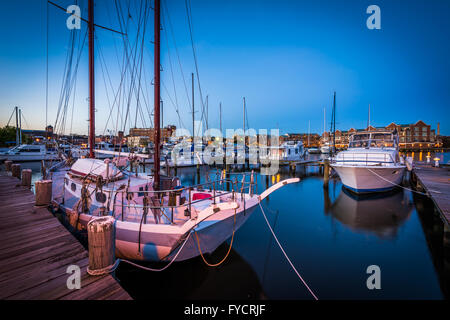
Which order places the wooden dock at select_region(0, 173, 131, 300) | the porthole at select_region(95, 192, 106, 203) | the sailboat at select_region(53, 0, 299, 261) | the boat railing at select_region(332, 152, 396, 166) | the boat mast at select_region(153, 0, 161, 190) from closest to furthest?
the wooden dock at select_region(0, 173, 131, 300) → the sailboat at select_region(53, 0, 299, 261) → the porthole at select_region(95, 192, 106, 203) → the boat mast at select_region(153, 0, 161, 190) → the boat railing at select_region(332, 152, 396, 166)

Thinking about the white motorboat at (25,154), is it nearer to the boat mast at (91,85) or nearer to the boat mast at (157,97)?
the boat mast at (91,85)

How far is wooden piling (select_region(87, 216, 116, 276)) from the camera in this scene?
3197 millimetres

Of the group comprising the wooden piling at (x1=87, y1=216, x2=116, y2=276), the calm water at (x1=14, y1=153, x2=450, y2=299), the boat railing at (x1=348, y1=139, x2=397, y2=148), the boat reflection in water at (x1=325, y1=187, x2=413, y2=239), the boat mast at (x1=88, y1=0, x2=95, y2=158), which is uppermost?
the boat mast at (x1=88, y1=0, x2=95, y2=158)

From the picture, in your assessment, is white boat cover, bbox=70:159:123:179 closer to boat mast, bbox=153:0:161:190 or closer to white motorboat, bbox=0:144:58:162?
boat mast, bbox=153:0:161:190

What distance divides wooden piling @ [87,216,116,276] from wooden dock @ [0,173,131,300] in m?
0.13

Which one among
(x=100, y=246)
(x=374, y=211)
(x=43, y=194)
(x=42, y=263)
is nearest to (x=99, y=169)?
(x=43, y=194)

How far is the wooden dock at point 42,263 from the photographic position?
9.72 ft

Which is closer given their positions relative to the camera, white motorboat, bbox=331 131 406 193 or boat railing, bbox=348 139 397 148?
white motorboat, bbox=331 131 406 193

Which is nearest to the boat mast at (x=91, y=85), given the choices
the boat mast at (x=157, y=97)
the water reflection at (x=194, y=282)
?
the boat mast at (x=157, y=97)

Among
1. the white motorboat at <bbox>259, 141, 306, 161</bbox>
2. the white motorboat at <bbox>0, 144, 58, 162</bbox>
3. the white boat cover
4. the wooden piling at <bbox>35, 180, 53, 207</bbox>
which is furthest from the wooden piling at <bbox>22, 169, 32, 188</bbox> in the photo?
the white motorboat at <bbox>0, 144, 58, 162</bbox>

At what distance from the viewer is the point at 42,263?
12.2 feet

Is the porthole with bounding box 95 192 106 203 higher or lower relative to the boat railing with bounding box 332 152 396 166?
lower

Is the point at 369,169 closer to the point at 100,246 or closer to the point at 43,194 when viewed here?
the point at 100,246
